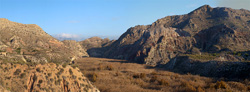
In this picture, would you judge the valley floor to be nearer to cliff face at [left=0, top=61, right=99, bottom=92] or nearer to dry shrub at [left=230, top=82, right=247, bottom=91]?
dry shrub at [left=230, top=82, right=247, bottom=91]

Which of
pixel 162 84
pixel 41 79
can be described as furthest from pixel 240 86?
pixel 41 79

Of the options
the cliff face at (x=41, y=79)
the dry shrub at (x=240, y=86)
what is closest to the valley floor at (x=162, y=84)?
the dry shrub at (x=240, y=86)

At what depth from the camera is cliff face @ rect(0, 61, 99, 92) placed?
830 cm

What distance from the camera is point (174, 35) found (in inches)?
2308

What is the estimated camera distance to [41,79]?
897 cm

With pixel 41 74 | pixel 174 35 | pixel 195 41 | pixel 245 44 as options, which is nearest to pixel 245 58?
pixel 245 44

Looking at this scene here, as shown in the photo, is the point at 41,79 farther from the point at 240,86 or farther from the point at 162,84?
the point at 240,86

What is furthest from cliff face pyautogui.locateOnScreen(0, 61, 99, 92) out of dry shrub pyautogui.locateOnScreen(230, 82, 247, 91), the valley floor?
dry shrub pyautogui.locateOnScreen(230, 82, 247, 91)

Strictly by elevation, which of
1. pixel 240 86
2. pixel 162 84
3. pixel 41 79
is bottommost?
pixel 162 84

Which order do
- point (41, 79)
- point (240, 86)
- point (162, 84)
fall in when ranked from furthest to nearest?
point (162, 84), point (240, 86), point (41, 79)

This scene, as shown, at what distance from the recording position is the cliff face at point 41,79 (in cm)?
830

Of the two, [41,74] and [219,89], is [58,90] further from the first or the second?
[219,89]

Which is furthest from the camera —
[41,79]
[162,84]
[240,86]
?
[162,84]

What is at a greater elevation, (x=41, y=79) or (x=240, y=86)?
(x=41, y=79)
